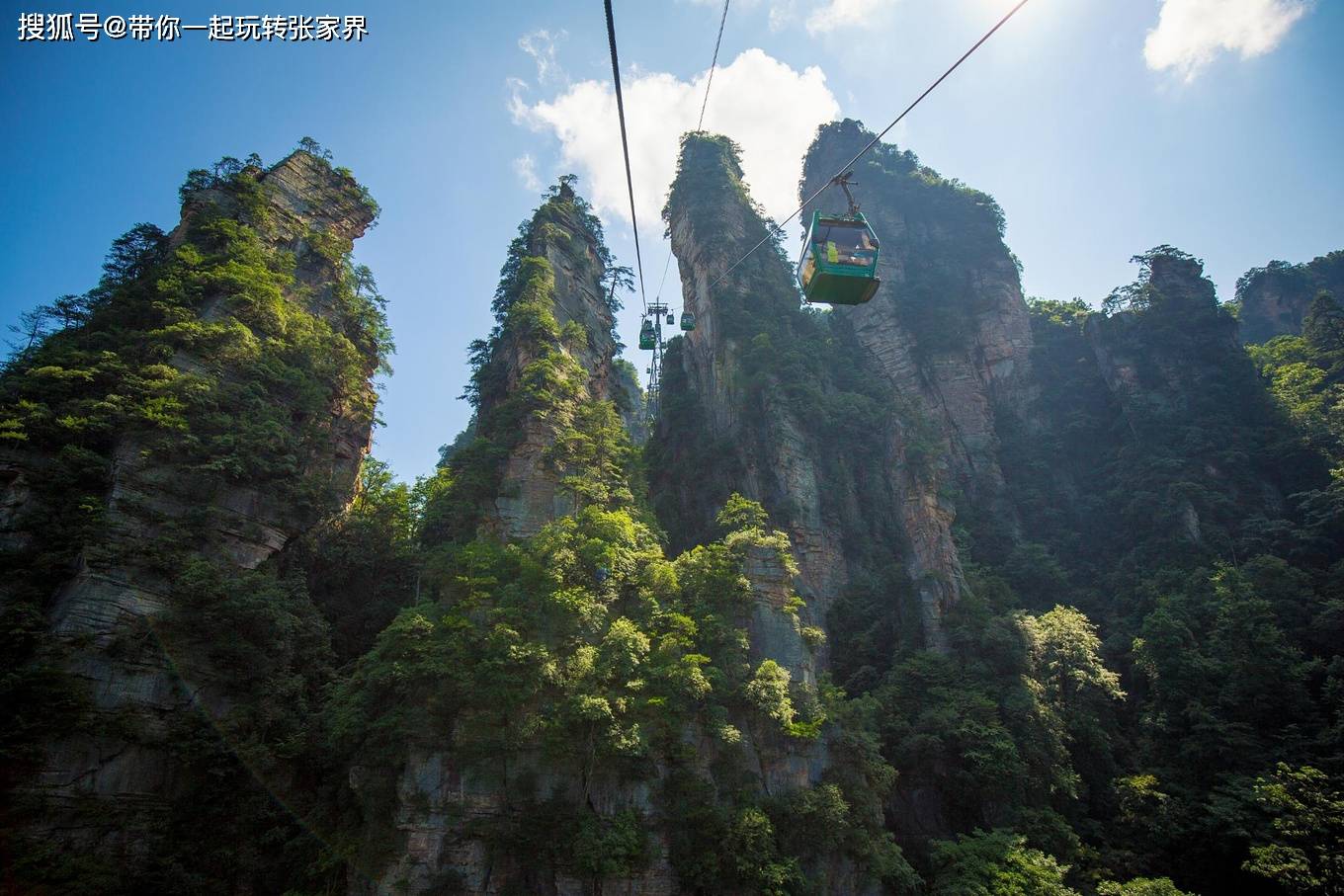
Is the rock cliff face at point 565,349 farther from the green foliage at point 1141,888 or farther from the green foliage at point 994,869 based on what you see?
the green foliage at point 1141,888

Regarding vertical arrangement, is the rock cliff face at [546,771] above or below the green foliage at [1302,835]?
above

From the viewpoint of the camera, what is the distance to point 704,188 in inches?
1695

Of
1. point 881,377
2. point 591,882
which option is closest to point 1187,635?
point 881,377

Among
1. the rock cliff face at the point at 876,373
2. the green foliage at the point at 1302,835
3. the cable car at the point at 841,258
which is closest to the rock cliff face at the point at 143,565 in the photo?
the cable car at the point at 841,258

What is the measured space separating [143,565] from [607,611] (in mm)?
12633

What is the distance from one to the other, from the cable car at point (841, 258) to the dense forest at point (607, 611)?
9.56 meters

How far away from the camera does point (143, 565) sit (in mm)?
18281

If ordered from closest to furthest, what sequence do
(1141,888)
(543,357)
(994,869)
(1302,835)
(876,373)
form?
(1141,888)
(1302,835)
(994,869)
(543,357)
(876,373)

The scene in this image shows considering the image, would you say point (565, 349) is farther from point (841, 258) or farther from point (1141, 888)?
point (1141, 888)

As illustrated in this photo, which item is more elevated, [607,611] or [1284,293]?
[1284,293]

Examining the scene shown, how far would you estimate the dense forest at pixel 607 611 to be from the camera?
16422 millimetres

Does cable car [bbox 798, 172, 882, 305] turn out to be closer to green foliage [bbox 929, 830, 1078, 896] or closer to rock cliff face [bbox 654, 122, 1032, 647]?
green foliage [bbox 929, 830, 1078, 896]

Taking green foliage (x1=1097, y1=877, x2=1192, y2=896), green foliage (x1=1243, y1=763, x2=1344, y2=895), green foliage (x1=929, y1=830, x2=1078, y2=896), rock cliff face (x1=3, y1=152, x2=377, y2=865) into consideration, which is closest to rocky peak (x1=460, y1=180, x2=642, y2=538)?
rock cliff face (x1=3, y1=152, x2=377, y2=865)

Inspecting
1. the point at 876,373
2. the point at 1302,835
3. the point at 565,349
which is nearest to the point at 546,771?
the point at 565,349
